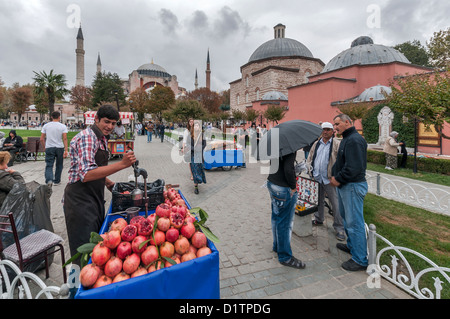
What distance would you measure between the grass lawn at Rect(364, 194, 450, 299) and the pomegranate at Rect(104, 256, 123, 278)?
370 cm

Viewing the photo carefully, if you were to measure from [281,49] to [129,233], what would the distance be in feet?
169

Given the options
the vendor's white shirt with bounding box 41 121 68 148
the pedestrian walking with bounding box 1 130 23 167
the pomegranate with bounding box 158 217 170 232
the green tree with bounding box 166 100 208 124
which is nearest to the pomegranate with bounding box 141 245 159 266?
the pomegranate with bounding box 158 217 170 232

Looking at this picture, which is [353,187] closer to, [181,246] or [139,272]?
[181,246]

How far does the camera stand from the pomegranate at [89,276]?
1624mm

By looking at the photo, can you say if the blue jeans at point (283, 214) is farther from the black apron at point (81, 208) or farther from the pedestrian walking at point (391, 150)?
the pedestrian walking at point (391, 150)

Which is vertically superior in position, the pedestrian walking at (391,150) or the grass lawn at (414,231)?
the pedestrian walking at (391,150)

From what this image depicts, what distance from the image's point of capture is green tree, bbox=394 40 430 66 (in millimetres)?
38469

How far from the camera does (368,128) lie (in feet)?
61.1

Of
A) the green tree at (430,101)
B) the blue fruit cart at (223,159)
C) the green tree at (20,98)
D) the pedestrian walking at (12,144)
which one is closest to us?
the green tree at (430,101)

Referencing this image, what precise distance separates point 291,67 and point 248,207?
144 feet

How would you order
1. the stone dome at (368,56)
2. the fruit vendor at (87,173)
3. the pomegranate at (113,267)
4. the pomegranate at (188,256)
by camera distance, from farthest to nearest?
the stone dome at (368,56) → the fruit vendor at (87,173) → the pomegranate at (188,256) → the pomegranate at (113,267)

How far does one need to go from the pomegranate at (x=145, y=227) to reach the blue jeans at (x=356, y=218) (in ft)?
8.96

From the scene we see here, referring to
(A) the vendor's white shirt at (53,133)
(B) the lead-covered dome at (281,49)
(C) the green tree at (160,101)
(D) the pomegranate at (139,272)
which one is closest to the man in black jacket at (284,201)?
(D) the pomegranate at (139,272)
